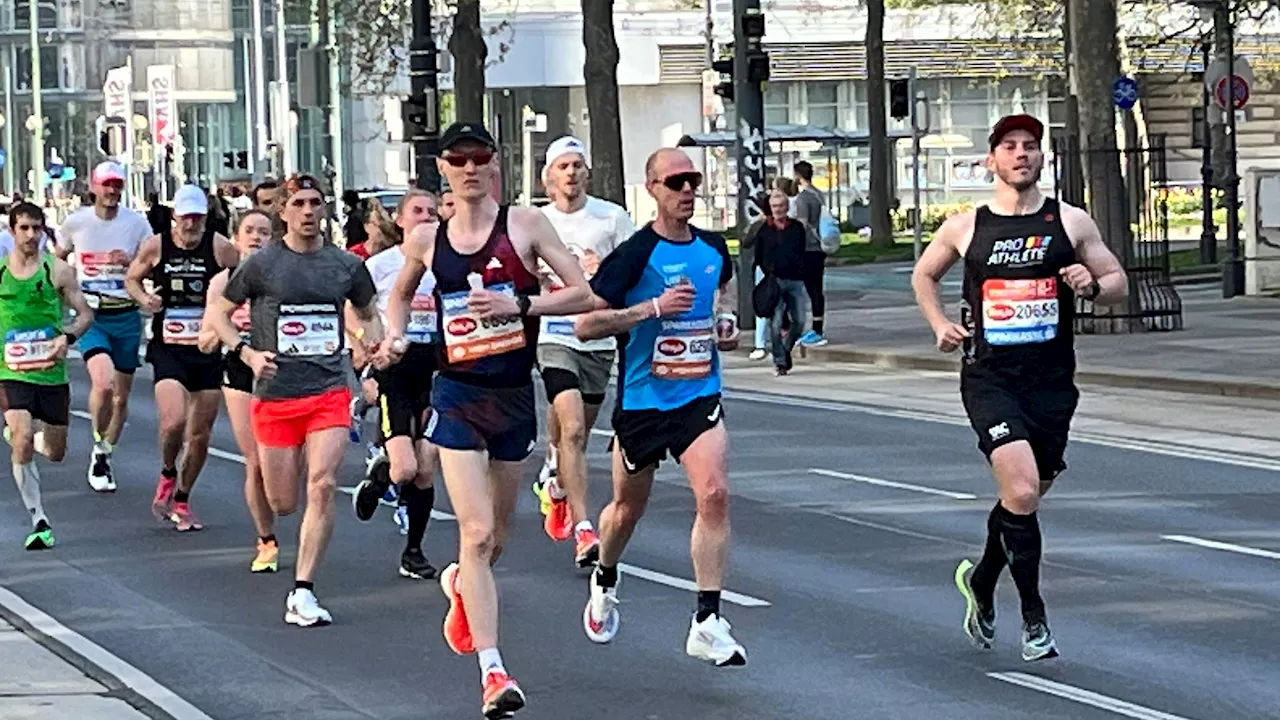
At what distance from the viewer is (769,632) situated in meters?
10.6

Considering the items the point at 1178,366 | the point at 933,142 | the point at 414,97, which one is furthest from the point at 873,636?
the point at 933,142

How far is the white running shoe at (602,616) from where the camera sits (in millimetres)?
10070

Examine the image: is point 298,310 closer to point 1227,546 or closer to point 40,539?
point 40,539

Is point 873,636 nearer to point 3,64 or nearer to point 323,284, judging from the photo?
point 323,284

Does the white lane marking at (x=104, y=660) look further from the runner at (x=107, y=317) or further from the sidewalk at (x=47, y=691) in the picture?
the runner at (x=107, y=317)

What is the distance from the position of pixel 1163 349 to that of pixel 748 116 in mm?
7049

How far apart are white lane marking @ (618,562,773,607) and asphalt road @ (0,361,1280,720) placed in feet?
0.15

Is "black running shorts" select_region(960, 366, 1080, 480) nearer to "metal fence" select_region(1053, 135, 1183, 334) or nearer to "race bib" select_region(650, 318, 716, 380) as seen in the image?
"race bib" select_region(650, 318, 716, 380)

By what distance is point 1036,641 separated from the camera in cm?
962

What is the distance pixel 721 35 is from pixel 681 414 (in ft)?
234

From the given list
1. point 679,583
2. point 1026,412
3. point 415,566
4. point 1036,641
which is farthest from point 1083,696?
point 415,566

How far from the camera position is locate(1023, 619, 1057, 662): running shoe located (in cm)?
961

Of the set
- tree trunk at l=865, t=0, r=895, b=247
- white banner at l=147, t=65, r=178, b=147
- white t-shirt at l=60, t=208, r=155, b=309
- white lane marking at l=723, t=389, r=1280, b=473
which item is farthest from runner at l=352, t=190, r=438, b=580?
white banner at l=147, t=65, r=178, b=147

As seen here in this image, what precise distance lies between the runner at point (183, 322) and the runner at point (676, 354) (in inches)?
204
